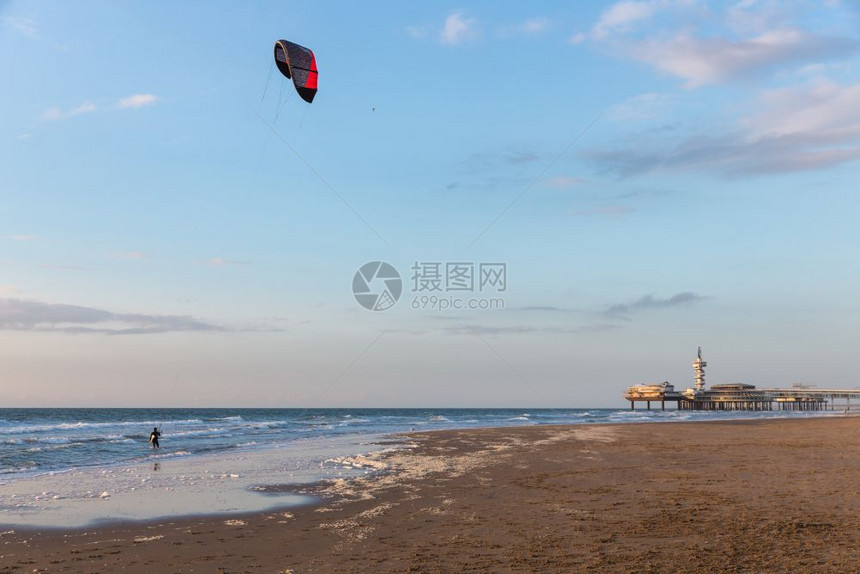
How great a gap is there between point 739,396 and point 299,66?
121 metres

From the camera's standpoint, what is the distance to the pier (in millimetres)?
126062

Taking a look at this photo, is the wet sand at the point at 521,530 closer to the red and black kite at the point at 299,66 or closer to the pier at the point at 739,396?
the red and black kite at the point at 299,66

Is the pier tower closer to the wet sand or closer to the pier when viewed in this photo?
the pier

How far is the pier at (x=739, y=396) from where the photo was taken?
126062 mm

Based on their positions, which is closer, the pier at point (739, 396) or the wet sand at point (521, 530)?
the wet sand at point (521, 530)

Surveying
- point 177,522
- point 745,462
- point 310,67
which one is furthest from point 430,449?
point 177,522

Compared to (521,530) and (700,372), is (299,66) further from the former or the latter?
(700,372)

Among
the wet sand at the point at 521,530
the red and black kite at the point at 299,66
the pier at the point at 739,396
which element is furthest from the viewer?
the pier at the point at 739,396

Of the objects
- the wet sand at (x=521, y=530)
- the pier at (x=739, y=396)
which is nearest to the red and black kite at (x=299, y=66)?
the wet sand at (x=521, y=530)

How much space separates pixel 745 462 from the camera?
2148 centimetres

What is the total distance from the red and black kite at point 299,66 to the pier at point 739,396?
4517 inches

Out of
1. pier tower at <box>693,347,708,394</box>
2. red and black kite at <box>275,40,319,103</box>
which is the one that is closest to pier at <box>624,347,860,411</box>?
pier tower at <box>693,347,708,394</box>

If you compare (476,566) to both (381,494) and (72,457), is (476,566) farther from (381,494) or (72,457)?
(72,457)

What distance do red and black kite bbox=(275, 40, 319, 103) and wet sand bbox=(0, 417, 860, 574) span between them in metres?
14.1
